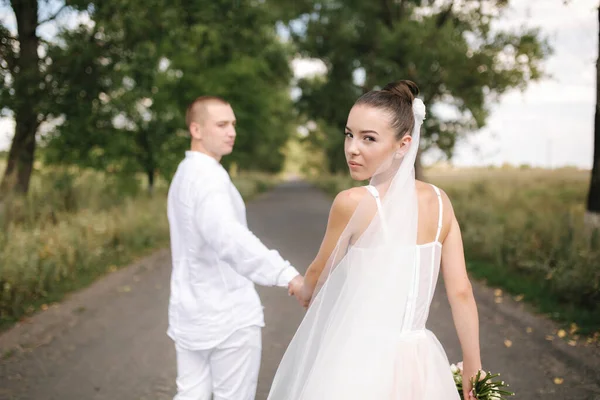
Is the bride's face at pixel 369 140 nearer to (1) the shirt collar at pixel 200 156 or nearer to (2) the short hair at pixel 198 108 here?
(1) the shirt collar at pixel 200 156

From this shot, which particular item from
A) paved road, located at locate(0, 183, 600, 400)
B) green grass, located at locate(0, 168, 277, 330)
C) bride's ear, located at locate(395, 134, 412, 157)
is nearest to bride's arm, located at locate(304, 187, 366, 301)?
bride's ear, located at locate(395, 134, 412, 157)

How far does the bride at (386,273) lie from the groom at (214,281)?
1.65 ft

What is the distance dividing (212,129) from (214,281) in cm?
91

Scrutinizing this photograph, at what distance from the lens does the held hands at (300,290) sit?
2.43 meters


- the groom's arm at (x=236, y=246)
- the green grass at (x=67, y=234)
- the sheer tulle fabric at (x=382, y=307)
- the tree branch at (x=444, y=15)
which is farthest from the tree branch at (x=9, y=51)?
the tree branch at (x=444, y=15)

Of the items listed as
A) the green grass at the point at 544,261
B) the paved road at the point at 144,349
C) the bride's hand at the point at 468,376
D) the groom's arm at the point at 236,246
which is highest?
the groom's arm at the point at 236,246

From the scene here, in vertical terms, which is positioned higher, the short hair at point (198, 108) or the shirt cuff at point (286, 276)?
the short hair at point (198, 108)

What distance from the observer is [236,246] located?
261cm

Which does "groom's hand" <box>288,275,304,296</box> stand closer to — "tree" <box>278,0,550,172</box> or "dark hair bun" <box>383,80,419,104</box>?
"dark hair bun" <box>383,80,419,104</box>

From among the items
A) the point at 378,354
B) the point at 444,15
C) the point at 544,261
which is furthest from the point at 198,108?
the point at 444,15

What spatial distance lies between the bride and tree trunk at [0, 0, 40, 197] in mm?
10274

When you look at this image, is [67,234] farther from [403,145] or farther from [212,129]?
[403,145]

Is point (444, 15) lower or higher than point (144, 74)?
higher

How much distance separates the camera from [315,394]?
6.93 ft
